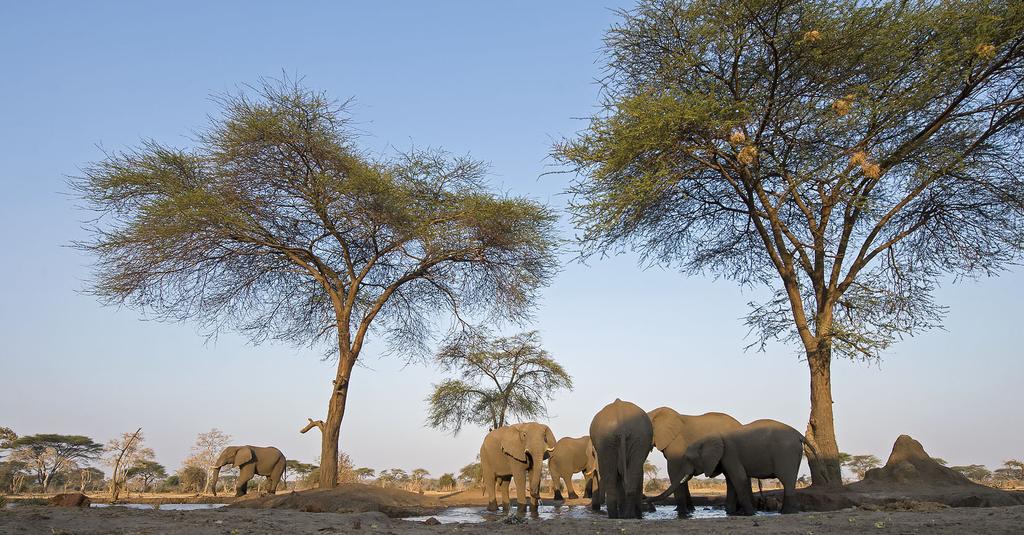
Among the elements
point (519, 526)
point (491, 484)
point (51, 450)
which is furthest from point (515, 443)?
point (51, 450)

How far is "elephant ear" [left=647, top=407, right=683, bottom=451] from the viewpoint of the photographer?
14844mm

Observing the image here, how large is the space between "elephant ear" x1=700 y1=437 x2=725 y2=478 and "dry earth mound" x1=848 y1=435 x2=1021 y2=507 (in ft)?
8.14

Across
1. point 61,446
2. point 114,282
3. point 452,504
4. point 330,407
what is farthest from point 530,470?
point 61,446

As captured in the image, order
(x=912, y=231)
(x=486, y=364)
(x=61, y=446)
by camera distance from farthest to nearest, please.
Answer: (x=61, y=446), (x=486, y=364), (x=912, y=231)

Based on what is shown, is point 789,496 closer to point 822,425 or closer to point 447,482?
point 822,425

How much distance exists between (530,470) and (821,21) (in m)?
11.3

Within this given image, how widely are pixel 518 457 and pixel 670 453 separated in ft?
10.8

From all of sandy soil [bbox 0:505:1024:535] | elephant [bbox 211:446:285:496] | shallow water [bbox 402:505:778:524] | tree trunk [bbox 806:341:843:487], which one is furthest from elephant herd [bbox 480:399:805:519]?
elephant [bbox 211:446:285:496]

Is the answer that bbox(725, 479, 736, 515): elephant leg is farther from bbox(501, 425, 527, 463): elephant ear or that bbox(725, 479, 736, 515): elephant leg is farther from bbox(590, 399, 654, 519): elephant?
bbox(501, 425, 527, 463): elephant ear

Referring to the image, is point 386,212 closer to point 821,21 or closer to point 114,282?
point 114,282

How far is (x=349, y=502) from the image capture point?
44.0 ft

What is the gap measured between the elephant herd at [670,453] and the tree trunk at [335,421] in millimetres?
4522

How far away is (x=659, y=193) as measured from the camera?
16094mm

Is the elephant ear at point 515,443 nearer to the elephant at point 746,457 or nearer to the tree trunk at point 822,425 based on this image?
the elephant at point 746,457
